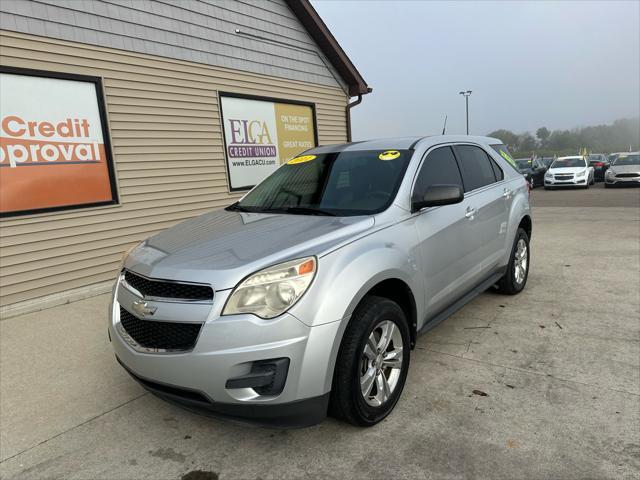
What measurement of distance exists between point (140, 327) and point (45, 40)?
4529mm

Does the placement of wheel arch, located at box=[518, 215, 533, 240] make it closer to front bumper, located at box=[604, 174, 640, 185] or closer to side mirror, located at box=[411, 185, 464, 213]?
side mirror, located at box=[411, 185, 464, 213]

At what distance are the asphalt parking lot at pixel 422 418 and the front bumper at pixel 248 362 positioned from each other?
0.37 meters

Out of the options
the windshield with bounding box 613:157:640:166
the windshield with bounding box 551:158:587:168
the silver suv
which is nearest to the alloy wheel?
the silver suv

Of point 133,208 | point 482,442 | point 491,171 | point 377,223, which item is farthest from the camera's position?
point 133,208

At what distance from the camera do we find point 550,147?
9112 cm

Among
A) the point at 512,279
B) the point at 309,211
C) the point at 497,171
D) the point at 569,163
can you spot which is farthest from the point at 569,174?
the point at 309,211

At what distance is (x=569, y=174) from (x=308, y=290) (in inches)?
799

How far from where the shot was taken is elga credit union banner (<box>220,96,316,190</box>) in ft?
24.8

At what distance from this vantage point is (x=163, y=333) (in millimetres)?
2256

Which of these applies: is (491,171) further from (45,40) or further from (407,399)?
→ (45,40)

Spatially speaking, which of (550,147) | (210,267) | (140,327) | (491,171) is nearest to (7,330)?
(140,327)

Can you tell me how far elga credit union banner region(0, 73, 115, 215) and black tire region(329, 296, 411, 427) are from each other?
4.56 m

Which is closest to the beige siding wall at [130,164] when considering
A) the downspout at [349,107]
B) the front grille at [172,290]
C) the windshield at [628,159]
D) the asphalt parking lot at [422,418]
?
the asphalt parking lot at [422,418]

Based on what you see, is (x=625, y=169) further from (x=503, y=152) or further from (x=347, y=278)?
(x=347, y=278)
